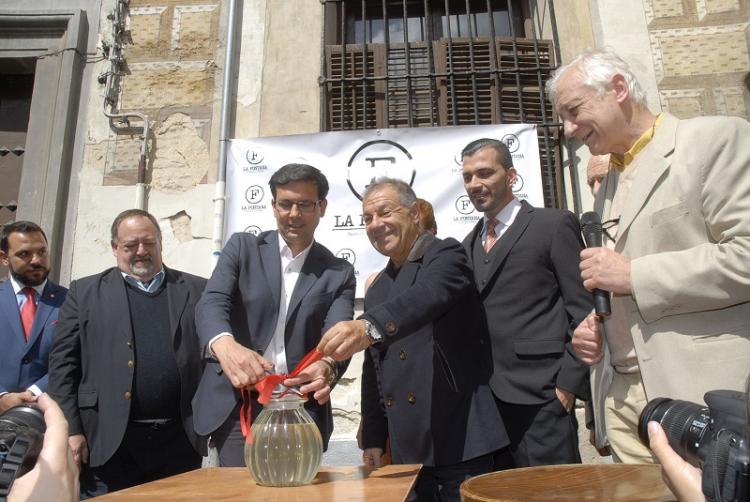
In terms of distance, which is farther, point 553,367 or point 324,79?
point 324,79

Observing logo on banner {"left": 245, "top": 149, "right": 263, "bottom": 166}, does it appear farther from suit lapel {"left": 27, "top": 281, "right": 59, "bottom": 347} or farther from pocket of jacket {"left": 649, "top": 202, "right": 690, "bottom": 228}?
pocket of jacket {"left": 649, "top": 202, "right": 690, "bottom": 228}

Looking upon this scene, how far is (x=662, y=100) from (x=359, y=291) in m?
2.64

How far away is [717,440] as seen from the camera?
0.85 metres

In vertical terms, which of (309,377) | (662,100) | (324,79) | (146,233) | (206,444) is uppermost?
(324,79)

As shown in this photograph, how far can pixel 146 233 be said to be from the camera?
2.92 m

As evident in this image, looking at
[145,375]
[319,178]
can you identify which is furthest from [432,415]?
[145,375]

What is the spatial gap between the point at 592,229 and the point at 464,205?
2.36m

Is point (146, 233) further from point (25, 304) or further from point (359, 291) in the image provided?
point (359, 291)

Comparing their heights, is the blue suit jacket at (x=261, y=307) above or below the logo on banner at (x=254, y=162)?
below

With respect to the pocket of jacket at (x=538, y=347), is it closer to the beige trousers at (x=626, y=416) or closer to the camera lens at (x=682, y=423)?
the beige trousers at (x=626, y=416)

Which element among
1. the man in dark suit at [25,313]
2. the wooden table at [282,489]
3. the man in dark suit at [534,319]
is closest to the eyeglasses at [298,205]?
the man in dark suit at [534,319]

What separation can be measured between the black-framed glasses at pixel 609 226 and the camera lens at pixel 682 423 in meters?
0.97

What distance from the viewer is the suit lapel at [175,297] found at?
277 cm

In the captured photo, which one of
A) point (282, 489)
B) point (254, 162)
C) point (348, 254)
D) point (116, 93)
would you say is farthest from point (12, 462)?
point (116, 93)
